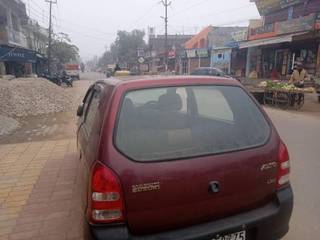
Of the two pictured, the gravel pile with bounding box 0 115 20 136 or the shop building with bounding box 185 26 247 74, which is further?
the shop building with bounding box 185 26 247 74

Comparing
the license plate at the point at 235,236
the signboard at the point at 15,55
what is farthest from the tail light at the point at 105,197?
the signboard at the point at 15,55

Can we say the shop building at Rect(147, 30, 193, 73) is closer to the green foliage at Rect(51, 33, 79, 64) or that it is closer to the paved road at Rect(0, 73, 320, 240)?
the green foliage at Rect(51, 33, 79, 64)

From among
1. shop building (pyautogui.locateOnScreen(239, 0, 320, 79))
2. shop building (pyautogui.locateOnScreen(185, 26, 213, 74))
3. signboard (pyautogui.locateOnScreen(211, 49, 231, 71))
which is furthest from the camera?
shop building (pyautogui.locateOnScreen(185, 26, 213, 74))

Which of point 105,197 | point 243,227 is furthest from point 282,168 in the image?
point 105,197

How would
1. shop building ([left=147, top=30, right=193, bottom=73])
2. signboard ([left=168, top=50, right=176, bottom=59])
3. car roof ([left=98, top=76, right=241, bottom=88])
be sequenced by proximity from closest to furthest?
car roof ([left=98, top=76, right=241, bottom=88]) < signboard ([left=168, top=50, right=176, bottom=59]) < shop building ([left=147, top=30, right=193, bottom=73])

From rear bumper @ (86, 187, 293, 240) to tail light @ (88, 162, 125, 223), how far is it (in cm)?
7

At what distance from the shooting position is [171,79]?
2594 millimetres

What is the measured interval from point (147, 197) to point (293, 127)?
764 cm

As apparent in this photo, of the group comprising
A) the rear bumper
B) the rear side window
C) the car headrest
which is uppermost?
the car headrest

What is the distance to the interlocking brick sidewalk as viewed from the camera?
11.4ft

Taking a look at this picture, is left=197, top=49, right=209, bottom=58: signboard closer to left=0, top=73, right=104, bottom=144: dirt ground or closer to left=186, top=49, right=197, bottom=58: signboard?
left=186, top=49, right=197, bottom=58: signboard

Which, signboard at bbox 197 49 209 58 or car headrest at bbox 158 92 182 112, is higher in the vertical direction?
signboard at bbox 197 49 209 58

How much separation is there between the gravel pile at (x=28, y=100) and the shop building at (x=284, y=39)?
1427 centimetres

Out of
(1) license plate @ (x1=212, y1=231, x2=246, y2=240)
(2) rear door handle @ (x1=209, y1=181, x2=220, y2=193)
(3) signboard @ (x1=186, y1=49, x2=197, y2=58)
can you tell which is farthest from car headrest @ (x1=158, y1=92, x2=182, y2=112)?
(3) signboard @ (x1=186, y1=49, x2=197, y2=58)
